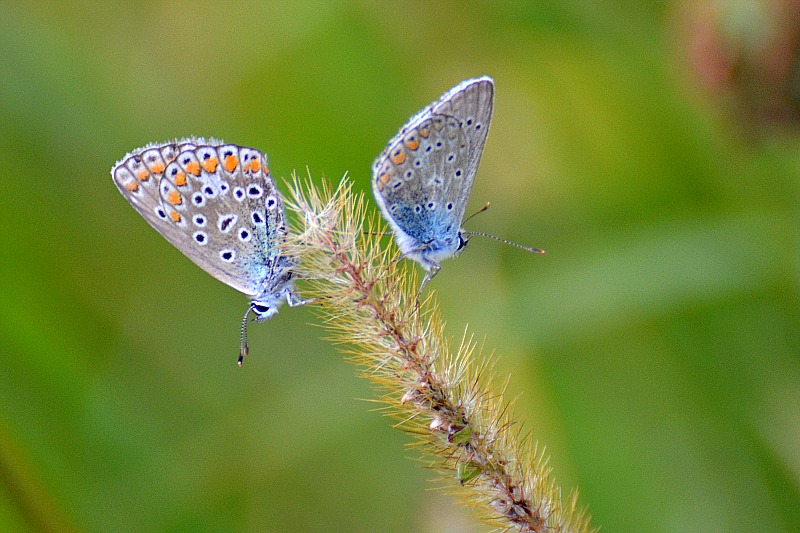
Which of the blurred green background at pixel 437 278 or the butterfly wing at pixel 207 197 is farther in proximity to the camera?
the blurred green background at pixel 437 278

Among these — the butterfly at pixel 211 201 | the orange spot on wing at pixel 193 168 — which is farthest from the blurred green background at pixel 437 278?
the orange spot on wing at pixel 193 168

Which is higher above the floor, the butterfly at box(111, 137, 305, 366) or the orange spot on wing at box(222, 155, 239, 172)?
the orange spot on wing at box(222, 155, 239, 172)

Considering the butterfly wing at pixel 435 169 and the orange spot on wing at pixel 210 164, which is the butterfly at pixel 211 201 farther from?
the butterfly wing at pixel 435 169

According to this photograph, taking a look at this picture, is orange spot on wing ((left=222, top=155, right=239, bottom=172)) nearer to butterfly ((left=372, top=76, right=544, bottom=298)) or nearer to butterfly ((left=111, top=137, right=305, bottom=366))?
butterfly ((left=111, top=137, right=305, bottom=366))

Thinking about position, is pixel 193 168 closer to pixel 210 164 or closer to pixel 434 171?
pixel 210 164

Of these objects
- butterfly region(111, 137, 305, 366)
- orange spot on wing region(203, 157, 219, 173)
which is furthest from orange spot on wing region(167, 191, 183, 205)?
orange spot on wing region(203, 157, 219, 173)

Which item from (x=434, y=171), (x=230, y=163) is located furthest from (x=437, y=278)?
(x=230, y=163)
